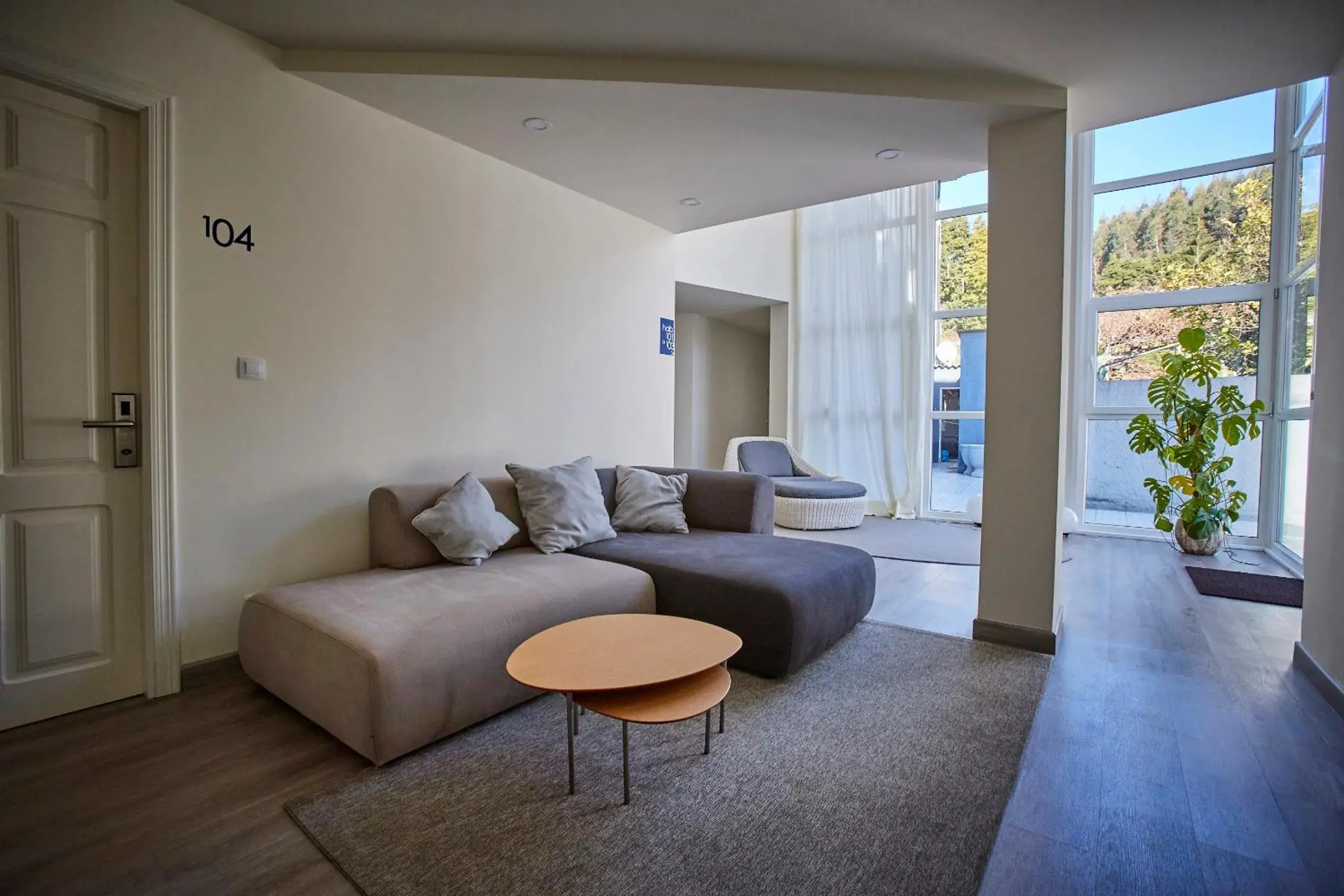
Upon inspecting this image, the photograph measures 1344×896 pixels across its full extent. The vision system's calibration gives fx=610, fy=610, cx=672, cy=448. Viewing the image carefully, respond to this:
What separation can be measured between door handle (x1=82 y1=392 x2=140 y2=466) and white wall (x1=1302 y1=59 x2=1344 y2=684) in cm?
444

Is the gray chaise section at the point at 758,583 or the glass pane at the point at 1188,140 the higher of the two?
the glass pane at the point at 1188,140

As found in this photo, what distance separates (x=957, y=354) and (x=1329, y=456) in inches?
162

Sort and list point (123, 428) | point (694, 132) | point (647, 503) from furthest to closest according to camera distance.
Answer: point (647, 503), point (694, 132), point (123, 428)

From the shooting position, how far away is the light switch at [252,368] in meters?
2.44

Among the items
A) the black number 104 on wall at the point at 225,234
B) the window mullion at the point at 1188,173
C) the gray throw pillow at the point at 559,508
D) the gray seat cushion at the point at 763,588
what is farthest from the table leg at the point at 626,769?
the window mullion at the point at 1188,173

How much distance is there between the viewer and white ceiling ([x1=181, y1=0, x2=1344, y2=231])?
7.15ft

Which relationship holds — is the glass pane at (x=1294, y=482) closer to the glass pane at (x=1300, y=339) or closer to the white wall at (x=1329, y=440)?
the glass pane at (x=1300, y=339)

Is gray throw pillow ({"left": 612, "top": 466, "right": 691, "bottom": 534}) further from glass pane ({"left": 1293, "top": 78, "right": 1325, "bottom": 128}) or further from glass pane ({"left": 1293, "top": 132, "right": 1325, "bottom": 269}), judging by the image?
glass pane ({"left": 1293, "top": 78, "right": 1325, "bottom": 128})

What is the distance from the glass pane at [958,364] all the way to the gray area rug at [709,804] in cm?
458

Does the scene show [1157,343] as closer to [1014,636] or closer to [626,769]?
[1014,636]

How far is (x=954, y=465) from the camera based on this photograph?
644 centimetres

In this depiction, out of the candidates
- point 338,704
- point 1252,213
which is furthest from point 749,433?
point 338,704

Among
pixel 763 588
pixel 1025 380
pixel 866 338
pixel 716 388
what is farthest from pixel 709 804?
pixel 716 388

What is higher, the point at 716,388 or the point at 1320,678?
the point at 716,388
